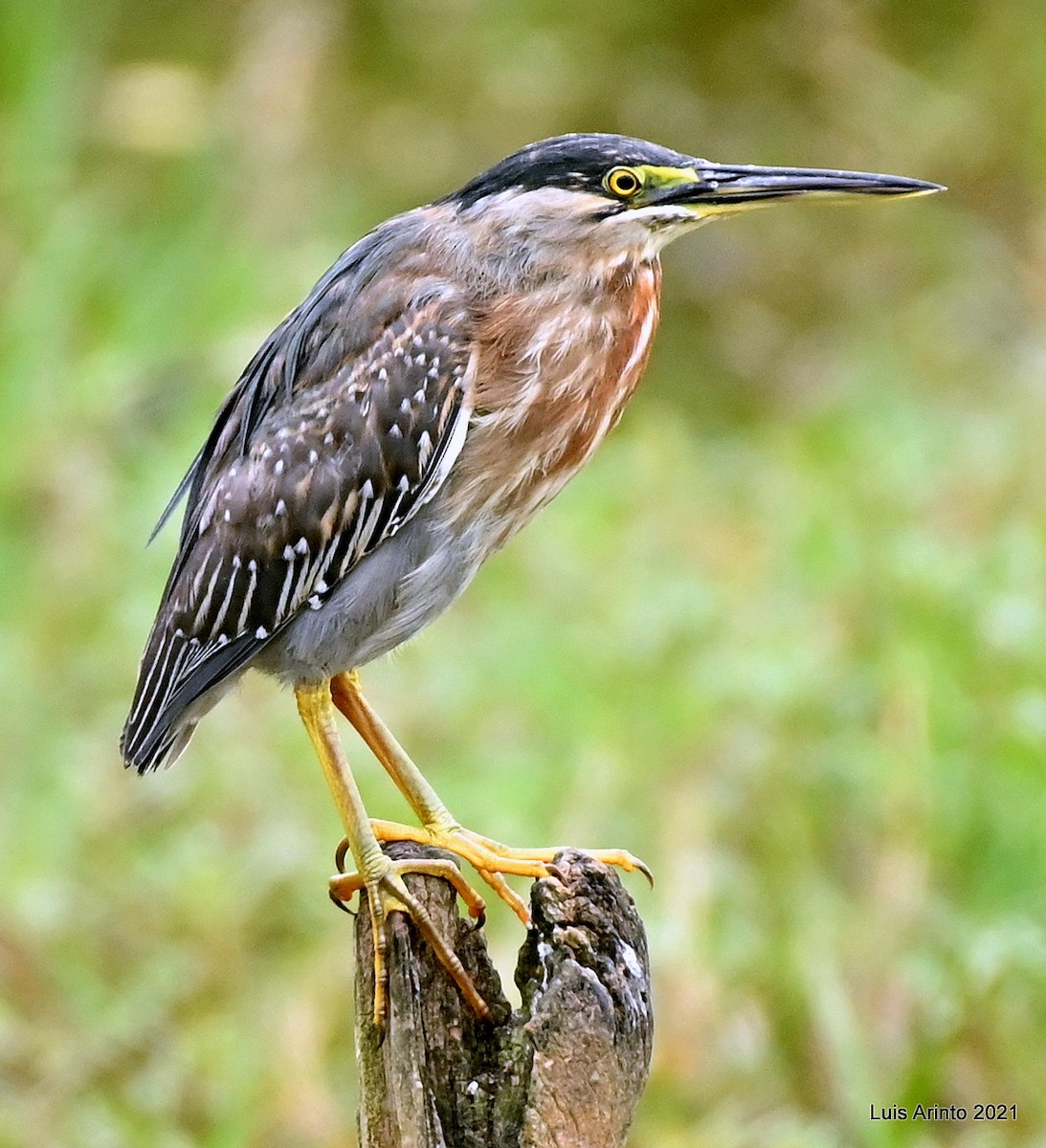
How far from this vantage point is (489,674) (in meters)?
5.81

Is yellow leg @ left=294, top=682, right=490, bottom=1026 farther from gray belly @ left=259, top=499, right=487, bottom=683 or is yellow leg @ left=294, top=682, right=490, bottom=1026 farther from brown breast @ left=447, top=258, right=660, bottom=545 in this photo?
brown breast @ left=447, top=258, right=660, bottom=545

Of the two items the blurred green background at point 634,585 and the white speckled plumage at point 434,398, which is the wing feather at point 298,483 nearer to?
the white speckled plumage at point 434,398

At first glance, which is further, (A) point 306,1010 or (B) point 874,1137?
(A) point 306,1010

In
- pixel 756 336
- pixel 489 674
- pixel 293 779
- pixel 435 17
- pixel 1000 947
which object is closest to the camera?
pixel 1000 947

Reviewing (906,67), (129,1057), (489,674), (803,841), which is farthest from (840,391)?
(129,1057)

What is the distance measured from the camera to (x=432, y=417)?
3148 mm

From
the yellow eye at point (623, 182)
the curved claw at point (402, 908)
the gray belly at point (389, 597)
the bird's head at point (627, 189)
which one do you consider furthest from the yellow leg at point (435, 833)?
the yellow eye at point (623, 182)

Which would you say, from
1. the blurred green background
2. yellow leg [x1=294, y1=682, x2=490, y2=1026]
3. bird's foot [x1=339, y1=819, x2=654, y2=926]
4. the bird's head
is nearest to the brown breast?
the bird's head

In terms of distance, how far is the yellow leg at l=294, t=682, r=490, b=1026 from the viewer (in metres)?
2.79

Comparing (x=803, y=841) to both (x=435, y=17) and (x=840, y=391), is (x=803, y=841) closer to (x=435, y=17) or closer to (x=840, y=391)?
(x=840, y=391)

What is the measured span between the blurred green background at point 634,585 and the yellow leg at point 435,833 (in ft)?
3.56

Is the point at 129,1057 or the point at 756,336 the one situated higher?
the point at 756,336

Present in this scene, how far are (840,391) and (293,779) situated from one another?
370 centimetres

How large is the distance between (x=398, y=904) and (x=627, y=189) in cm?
135
